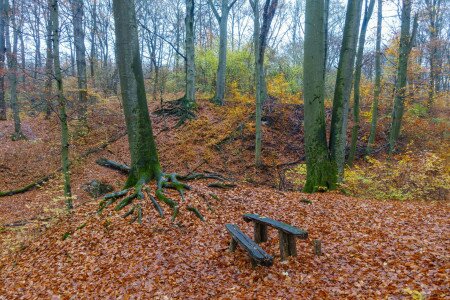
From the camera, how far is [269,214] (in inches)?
261

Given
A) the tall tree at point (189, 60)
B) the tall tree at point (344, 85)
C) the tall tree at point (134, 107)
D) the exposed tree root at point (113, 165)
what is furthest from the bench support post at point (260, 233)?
the tall tree at point (189, 60)

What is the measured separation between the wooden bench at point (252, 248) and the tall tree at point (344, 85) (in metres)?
4.47

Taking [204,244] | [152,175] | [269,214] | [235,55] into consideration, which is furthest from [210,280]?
[235,55]

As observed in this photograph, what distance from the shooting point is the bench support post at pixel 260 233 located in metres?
5.59

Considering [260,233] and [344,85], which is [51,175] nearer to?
[260,233]

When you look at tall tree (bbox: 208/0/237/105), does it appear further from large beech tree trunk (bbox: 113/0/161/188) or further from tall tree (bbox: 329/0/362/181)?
large beech tree trunk (bbox: 113/0/161/188)

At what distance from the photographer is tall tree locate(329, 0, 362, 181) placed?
870cm

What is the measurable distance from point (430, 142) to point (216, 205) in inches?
550

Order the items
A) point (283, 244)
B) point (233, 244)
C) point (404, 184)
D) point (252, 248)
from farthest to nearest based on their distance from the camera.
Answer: point (404, 184), point (233, 244), point (283, 244), point (252, 248)

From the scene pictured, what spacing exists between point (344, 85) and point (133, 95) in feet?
19.2

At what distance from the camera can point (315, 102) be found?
835cm

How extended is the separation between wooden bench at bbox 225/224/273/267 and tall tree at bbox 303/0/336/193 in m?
3.71

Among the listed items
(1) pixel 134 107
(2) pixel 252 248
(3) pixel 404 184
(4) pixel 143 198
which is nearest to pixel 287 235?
(2) pixel 252 248

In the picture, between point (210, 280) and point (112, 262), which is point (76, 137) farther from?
point (210, 280)
